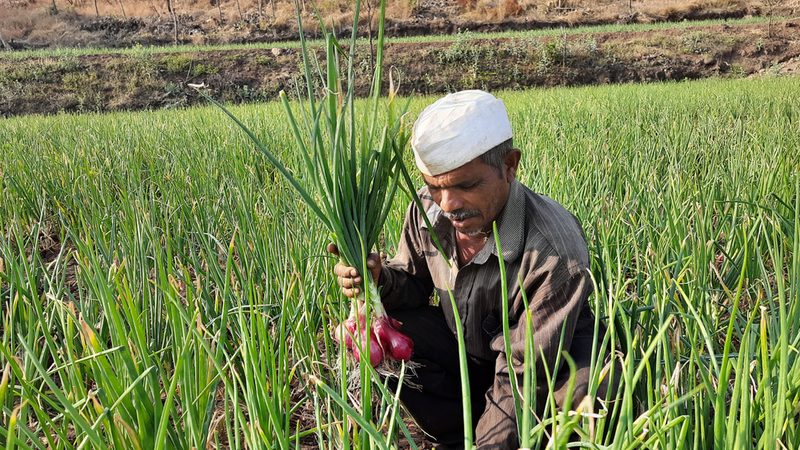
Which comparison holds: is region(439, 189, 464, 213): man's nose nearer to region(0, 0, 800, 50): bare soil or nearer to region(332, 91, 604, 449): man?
region(332, 91, 604, 449): man

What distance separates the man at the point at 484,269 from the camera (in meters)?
1.04

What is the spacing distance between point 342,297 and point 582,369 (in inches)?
20.6

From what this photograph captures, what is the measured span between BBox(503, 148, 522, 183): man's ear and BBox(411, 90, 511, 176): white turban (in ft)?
0.15

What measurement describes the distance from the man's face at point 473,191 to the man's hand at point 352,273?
163 millimetres

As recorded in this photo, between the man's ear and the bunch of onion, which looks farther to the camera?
the man's ear

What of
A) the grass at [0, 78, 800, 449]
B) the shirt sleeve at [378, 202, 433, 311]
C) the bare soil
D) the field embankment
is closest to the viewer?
the grass at [0, 78, 800, 449]

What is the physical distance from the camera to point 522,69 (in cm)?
1312

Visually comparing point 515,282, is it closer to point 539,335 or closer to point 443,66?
point 539,335

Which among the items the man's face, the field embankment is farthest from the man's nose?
the field embankment

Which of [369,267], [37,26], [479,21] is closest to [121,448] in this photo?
[369,267]

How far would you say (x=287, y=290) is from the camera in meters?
1.11

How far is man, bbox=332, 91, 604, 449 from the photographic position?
104 cm

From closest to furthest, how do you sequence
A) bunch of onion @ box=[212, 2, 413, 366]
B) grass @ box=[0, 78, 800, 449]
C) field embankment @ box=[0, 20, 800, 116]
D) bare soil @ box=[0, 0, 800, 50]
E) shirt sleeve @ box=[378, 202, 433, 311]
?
1. grass @ box=[0, 78, 800, 449]
2. bunch of onion @ box=[212, 2, 413, 366]
3. shirt sleeve @ box=[378, 202, 433, 311]
4. field embankment @ box=[0, 20, 800, 116]
5. bare soil @ box=[0, 0, 800, 50]

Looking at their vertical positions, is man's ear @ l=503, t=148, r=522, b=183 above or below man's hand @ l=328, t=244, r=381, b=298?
above
